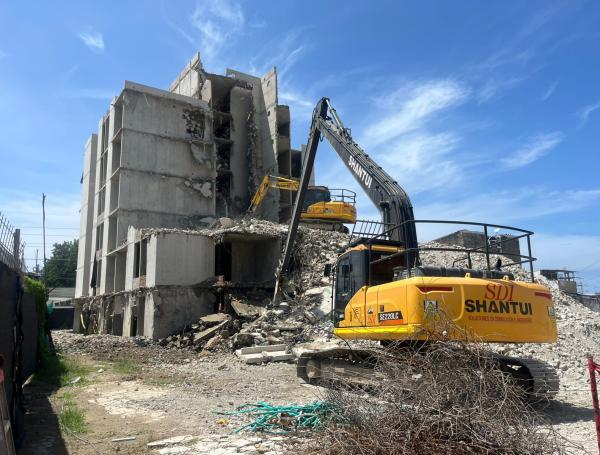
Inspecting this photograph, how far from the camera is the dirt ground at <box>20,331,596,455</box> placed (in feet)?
18.5

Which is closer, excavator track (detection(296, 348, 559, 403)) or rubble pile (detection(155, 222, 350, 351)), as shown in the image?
excavator track (detection(296, 348, 559, 403))

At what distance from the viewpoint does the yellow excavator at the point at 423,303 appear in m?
6.72

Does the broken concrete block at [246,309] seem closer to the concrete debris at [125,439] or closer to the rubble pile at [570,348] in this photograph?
the rubble pile at [570,348]

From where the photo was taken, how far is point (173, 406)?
7.85m

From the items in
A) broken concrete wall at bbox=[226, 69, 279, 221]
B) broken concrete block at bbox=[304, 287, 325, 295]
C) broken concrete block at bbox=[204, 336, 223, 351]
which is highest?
broken concrete wall at bbox=[226, 69, 279, 221]

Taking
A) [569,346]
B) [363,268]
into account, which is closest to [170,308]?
[363,268]

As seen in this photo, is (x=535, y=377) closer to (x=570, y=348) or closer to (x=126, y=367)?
(x=570, y=348)

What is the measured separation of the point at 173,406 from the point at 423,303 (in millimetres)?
4266

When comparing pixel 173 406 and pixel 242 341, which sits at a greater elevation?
pixel 242 341

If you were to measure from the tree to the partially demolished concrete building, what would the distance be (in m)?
37.7

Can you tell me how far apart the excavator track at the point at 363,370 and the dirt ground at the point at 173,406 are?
1.27 ft

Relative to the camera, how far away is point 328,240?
2252cm

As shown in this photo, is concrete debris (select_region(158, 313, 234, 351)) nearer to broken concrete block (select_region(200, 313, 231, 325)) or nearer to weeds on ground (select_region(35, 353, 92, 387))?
broken concrete block (select_region(200, 313, 231, 325))

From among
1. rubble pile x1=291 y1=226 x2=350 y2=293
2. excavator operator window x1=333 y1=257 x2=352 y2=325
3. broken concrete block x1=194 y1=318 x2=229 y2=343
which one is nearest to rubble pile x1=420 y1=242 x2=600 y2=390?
excavator operator window x1=333 y1=257 x2=352 y2=325
